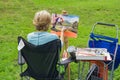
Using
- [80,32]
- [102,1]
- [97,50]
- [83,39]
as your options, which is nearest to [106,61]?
[97,50]

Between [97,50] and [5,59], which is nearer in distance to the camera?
[97,50]

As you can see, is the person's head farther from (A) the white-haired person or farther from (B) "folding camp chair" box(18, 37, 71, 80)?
(B) "folding camp chair" box(18, 37, 71, 80)

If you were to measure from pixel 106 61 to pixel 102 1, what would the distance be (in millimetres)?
10284

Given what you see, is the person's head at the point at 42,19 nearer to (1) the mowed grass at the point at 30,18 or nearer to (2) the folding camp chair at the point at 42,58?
(2) the folding camp chair at the point at 42,58

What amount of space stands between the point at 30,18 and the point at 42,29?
683cm

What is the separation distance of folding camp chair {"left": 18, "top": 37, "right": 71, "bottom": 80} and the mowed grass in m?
1.45

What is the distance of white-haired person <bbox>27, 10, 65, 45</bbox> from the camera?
462 centimetres

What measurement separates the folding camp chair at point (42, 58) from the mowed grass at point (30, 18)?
145 centimetres

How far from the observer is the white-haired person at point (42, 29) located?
4.62 meters

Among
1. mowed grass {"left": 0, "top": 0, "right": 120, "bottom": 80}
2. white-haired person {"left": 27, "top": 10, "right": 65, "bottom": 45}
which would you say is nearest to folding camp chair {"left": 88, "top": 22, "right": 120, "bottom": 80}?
white-haired person {"left": 27, "top": 10, "right": 65, "bottom": 45}

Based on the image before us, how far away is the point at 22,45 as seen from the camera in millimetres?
4512

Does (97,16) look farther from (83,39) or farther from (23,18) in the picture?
(83,39)

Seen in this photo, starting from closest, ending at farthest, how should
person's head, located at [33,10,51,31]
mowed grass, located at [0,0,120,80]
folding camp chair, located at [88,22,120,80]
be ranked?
person's head, located at [33,10,51,31], folding camp chair, located at [88,22,120,80], mowed grass, located at [0,0,120,80]

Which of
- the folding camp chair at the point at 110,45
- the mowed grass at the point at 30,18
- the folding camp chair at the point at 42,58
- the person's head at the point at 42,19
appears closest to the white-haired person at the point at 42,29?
the person's head at the point at 42,19
